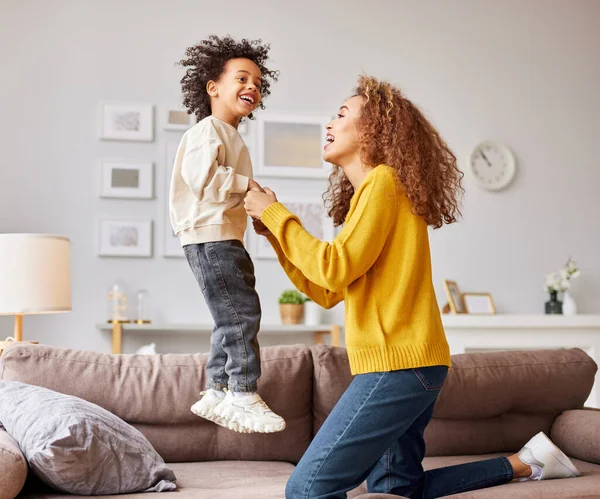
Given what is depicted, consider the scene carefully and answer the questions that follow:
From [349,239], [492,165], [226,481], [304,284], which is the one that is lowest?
[226,481]

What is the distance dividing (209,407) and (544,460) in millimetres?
1056

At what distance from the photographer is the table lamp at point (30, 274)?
3141 millimetres

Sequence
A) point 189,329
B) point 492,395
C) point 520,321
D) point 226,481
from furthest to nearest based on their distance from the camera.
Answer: point 520,321 → point 189,329 → point 492,395 → point 226,481

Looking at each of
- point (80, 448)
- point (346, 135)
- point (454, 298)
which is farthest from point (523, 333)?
point (80, 448)

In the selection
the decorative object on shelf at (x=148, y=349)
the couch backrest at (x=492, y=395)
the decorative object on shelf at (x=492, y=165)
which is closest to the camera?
the couch backrest at (x=492, y=395)

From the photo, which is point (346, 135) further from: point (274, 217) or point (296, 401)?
point (296, 401)

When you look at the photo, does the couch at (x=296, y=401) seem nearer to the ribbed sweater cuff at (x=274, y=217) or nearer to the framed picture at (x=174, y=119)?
the ribbed sweater cuff at (x=274, y=217)

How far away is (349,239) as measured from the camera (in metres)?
1.83

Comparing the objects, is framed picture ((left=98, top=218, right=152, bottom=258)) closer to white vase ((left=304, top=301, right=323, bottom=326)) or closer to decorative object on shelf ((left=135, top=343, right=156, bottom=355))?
decorative object on shelf ((left=135, top=343, right=156, bottom=355))

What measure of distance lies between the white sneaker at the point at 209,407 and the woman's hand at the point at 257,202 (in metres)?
0.52

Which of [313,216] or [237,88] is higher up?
[237,88]

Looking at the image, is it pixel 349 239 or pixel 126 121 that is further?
pixel 126 121

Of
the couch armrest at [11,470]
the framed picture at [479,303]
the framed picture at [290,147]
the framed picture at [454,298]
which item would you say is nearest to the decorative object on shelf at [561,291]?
the framed picture at [479,303]

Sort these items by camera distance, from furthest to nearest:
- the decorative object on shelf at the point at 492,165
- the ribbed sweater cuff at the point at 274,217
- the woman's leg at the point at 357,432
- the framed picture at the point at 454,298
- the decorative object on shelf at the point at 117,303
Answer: the decorative object on shelf at the point at 492,165
the framed picture at the point at 454,298
the decorative object on shelf at the point at 117,303
the ribbed sweater cuff at the point at 274,217
the woman's leg at the point at 357,432
